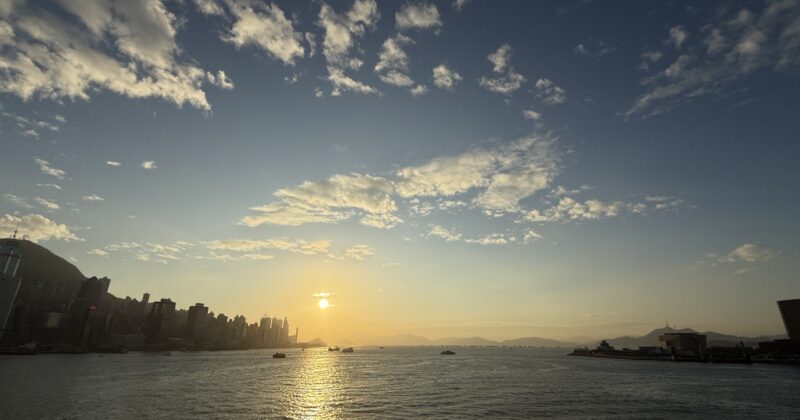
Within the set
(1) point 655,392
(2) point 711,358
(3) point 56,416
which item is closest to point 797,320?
(2) point 711,358

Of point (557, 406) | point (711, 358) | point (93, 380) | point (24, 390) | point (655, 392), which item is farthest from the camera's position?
point (711, 358)

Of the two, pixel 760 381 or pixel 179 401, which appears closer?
pixel 179 401

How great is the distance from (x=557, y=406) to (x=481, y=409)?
46.5 feet

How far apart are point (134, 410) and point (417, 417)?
44.8 meters

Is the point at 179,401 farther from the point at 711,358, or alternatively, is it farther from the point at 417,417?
the point at 711,358

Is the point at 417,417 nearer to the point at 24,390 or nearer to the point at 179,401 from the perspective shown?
the point at 179,401

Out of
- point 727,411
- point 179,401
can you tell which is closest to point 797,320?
point 727,411

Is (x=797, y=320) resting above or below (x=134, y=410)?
above

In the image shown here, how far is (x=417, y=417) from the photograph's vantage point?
185 feet

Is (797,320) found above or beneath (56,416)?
above

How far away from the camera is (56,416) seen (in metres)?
53.9

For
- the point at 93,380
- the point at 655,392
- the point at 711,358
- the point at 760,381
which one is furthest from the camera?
the point at 711,358

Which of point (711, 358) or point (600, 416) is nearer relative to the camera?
point (600, 416)

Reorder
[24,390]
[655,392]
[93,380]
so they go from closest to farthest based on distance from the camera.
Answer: [24,390], [655,392], [93,380]
